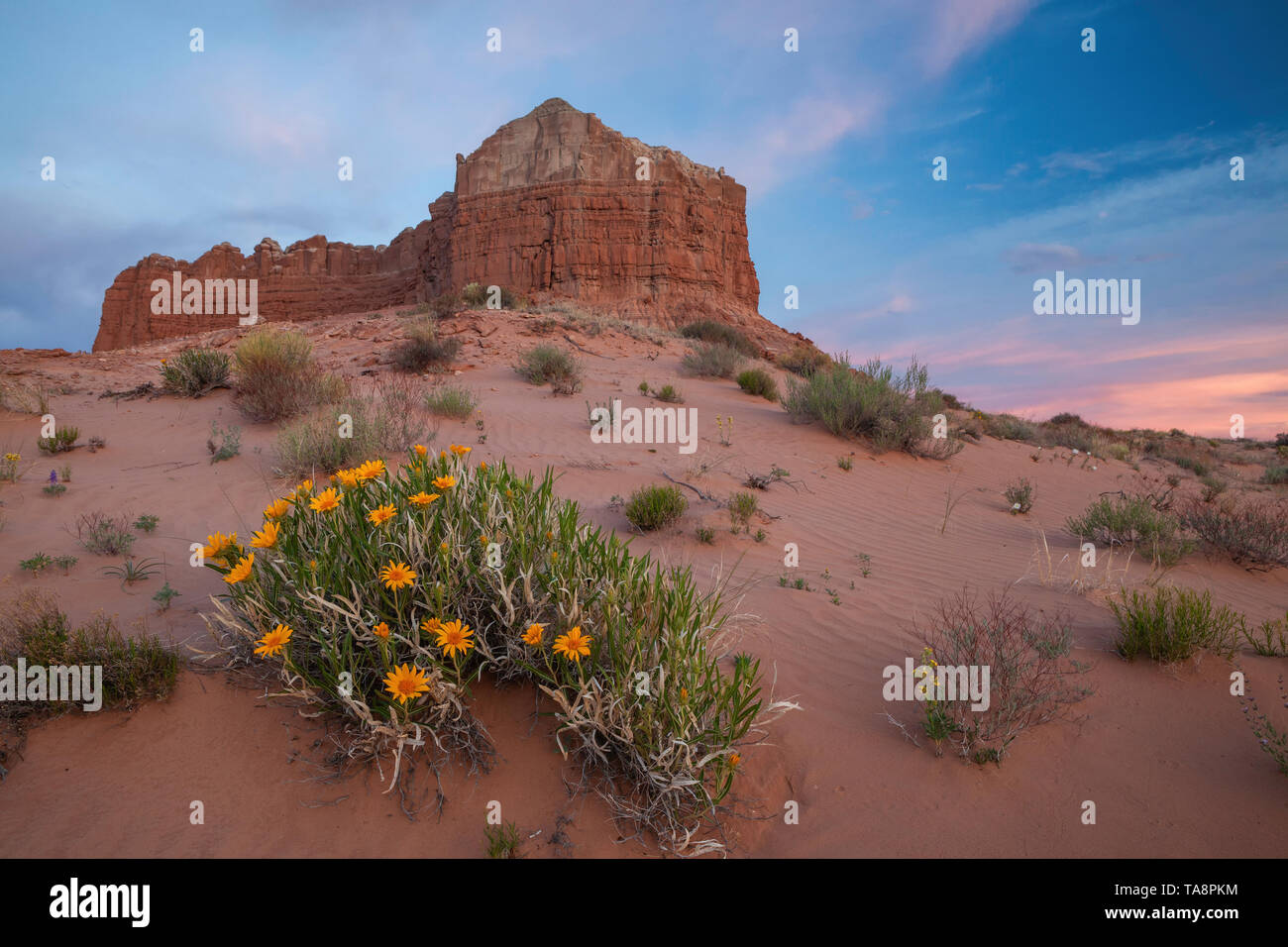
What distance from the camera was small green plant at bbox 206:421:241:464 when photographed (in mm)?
6562

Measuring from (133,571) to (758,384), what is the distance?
37.2ft

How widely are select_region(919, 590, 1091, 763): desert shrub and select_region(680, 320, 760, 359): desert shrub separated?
1890 centimetres

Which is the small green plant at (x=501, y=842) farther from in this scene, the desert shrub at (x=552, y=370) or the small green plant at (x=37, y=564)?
the desert shrub at (x=552, y=370)

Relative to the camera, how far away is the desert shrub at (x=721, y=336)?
22.1m

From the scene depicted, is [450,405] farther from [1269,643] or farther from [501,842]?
[1269,643]

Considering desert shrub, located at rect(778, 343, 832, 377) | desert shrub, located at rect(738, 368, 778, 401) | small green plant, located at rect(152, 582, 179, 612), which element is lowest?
small green plant, located at rect(152, 582, 179, 612)

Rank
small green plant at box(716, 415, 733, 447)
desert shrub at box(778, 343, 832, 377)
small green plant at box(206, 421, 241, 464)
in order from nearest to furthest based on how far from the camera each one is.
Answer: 1. small green plant at box(206, 421, 241, 464)
2. small green plant at box(716, 415, 733, 447)
3. desert shrub at box(778, 343, 832, 377)

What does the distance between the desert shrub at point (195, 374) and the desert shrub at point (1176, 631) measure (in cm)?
1131

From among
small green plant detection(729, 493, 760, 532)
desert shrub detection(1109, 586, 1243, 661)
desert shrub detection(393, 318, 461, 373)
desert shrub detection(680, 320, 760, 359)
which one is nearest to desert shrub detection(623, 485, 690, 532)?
small green plant detection(729, 493, 760, 532)

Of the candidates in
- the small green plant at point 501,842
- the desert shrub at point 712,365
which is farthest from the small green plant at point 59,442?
the desert shrub at point 712,365

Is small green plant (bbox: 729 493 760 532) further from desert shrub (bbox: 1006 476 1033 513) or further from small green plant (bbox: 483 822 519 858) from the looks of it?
desert shrub (bbox: 1006 476 1033 513)

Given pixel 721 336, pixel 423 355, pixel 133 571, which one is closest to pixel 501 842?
pixel 133 571
